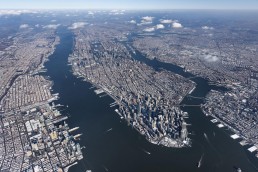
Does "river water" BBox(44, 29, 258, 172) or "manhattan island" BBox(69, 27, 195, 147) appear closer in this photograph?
"river water" BBox(44, 29, 258, 172)

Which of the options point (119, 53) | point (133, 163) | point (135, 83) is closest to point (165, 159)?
point (133, 163)

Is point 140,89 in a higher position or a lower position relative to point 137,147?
higher

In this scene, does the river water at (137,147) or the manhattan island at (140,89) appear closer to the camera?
the river water at (137,147)

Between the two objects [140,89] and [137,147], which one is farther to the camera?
[140,89]

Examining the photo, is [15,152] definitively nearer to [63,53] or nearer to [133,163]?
[133,163]
